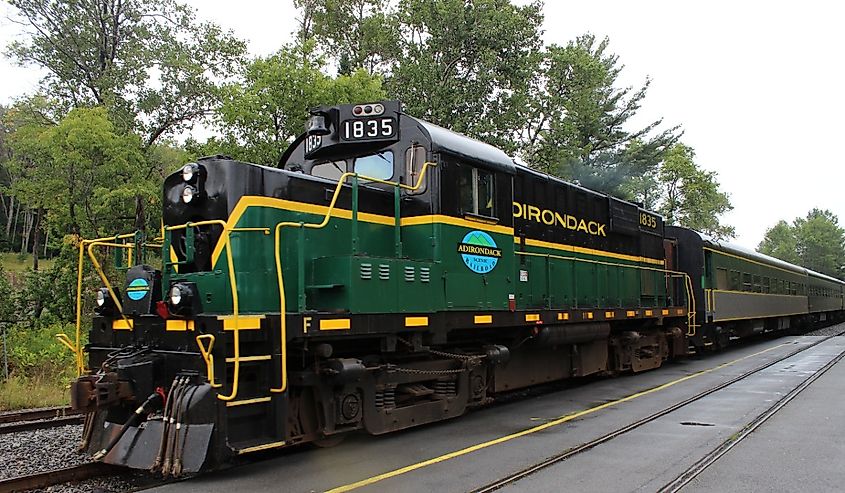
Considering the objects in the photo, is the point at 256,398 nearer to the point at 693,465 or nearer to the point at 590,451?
the point at 590,451

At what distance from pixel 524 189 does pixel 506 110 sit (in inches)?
736

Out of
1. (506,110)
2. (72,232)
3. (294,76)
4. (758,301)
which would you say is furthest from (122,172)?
(758,301)

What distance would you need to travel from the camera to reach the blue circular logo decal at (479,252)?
7.74 metres

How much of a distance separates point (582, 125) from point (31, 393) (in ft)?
97.3

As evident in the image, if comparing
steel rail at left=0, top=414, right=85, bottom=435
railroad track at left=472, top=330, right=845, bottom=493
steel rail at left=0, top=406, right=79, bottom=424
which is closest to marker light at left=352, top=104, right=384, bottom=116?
railroad track at left=472, top=330, right=845, bottom=493

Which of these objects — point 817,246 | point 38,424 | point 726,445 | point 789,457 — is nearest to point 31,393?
point 38,424

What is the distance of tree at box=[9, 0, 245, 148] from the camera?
2180cm

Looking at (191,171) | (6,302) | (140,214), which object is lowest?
(6,302)

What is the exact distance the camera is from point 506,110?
27.4 metres

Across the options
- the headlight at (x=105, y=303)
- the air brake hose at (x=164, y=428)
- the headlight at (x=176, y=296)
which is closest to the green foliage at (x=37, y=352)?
the headlight at (x=105, y=303)

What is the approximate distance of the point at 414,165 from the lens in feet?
24.5

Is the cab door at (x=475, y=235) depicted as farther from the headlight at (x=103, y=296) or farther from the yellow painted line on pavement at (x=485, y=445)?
the headlight at (x=103, y=296)

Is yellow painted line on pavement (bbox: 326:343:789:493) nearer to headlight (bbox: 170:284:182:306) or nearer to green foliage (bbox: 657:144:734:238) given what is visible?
headlight (bbox: 170:284:182:306)

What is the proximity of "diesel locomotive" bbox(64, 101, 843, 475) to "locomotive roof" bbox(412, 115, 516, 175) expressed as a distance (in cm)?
3
